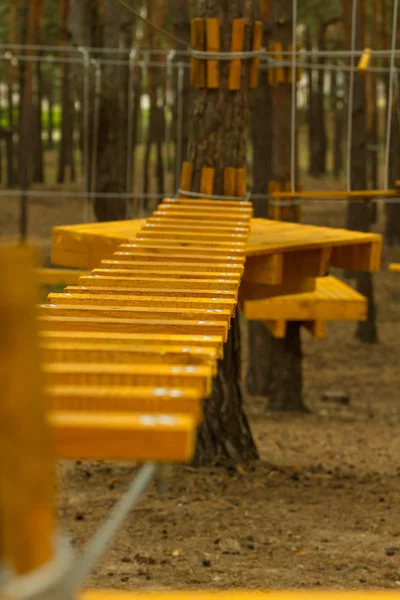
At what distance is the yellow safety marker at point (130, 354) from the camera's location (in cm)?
225

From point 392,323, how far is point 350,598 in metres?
13.4

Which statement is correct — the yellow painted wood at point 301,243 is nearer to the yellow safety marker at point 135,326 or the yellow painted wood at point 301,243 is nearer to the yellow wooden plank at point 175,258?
the yellow wooden plank at point 175,258

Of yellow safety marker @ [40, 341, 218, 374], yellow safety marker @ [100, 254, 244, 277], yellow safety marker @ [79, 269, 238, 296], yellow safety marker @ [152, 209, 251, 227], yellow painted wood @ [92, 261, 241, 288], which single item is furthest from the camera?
yellow safety marker @ [152, 209, 251, 227]

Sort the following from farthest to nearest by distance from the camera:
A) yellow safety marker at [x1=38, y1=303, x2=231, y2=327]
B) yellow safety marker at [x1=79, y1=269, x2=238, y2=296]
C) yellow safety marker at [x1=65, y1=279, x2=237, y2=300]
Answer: yellow safety marker at [x1=79, y1=269, x2=238, y2=296], yellow safety marker at [x1=65, y1=279, x2=237, y2=300], yellow safety marker at [x1=38, y1=303, x2=231, y2=327]

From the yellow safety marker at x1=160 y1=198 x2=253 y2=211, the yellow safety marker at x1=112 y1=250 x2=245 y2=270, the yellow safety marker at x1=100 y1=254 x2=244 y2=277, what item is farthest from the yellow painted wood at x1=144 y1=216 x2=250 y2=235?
the yellow safety marker at x1=100 y1=254 x2=244 y2=277

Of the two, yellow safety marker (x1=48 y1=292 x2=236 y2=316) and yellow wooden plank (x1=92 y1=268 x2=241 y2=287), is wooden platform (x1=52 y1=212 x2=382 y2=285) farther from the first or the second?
yellow safety marker (x1=48 y1=292 x2=236 y2=316)

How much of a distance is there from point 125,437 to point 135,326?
105 centimetres

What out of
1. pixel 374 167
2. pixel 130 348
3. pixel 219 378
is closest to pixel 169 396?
pixel 130 348

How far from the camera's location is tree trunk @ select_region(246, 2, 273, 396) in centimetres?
1136

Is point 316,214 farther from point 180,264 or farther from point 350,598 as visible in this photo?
point 350,598

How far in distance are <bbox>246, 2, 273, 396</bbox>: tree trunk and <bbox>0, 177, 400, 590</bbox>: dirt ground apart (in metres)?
2.01

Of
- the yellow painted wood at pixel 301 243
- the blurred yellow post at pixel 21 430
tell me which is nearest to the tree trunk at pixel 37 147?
the yellow painted wood at pixel 301 243

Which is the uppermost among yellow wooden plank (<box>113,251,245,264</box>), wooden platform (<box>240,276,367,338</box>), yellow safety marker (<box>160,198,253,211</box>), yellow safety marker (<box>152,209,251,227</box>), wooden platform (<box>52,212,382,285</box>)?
yellow safety marker (<box>160,198,253,211</box>)

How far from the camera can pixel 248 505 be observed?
19.5ft
